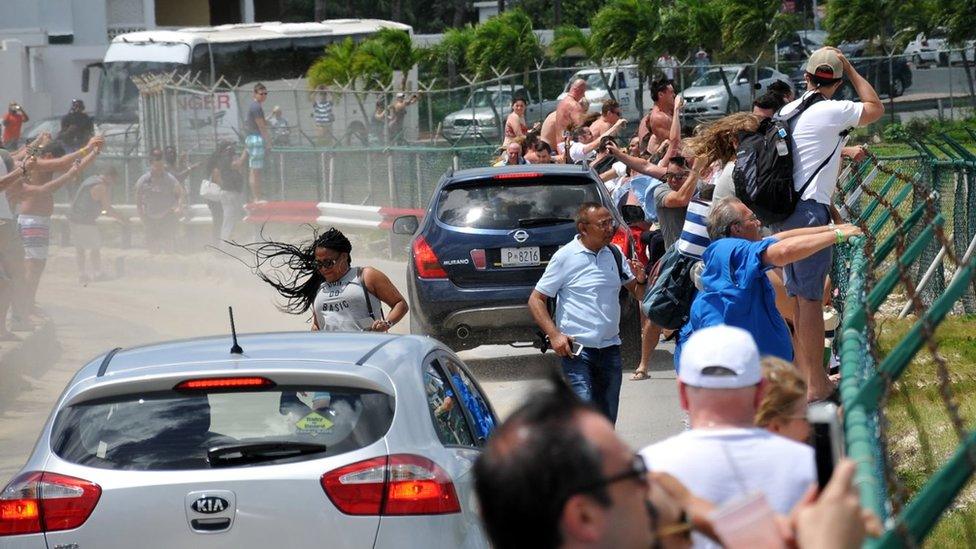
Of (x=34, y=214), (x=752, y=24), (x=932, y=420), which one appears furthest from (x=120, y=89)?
(x=932, y=420)

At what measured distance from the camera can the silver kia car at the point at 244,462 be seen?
5094 millimetres

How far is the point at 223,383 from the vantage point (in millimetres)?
5391

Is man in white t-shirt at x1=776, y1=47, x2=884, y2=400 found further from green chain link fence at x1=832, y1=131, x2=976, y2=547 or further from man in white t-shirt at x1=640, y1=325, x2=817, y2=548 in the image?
man in white t-shirt at x1=640, y1=325, x2=817, y2=548

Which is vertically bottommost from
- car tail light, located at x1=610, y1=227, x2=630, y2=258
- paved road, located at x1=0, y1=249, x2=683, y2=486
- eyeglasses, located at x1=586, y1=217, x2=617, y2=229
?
paved road, located at x1=0, y1=249, x2=683, y2=486

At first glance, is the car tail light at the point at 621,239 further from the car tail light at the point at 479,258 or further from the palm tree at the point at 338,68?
the palm tree at the point at 338,68

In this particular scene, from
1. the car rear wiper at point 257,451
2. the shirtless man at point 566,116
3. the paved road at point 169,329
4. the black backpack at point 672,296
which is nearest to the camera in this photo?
the car rear wiper at point 257,451

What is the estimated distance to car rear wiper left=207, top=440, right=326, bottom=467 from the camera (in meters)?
5.21

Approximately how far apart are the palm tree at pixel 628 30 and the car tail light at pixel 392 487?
25.1 metres

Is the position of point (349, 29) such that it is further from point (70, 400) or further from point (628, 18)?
point (70, 400)

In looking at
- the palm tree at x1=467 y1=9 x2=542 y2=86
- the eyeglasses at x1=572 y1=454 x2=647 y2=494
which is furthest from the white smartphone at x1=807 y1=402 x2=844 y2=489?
the palm tree at x1=467 y1=9 x2=542 y2=86

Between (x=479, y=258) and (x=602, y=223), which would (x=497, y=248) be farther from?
(x=602, y=223)

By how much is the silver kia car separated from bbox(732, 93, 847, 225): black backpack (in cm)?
362

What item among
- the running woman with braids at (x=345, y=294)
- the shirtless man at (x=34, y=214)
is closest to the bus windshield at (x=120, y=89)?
the shirtless man at (x=34, y=214)

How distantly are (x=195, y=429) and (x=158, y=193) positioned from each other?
19450mm
